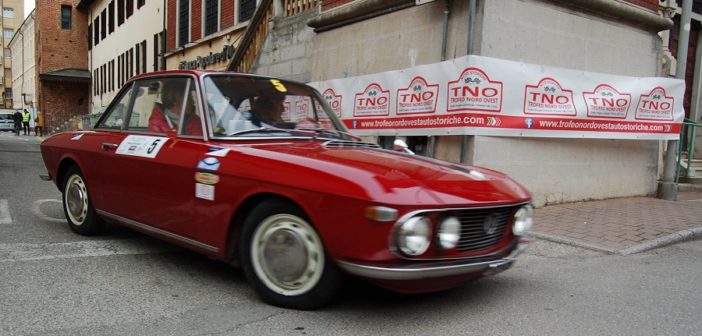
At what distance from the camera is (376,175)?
2.86m

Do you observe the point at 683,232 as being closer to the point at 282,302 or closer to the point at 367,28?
the point at 282,302

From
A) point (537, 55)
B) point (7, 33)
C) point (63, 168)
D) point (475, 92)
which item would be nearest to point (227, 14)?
point (537, 55)

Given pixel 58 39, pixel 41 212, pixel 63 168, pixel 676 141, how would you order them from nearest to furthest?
pixel 63 168 → pixel 41 212 → pixel 676 141 → pixel 58 39

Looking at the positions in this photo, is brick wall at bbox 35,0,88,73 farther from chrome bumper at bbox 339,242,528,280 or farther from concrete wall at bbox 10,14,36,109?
chrome bumper at bbox 339,242,528,280

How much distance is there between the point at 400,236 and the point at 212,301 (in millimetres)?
1419

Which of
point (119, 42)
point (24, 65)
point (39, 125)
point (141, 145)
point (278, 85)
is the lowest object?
point (39, 125)

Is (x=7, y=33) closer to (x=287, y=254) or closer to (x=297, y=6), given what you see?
(x=297, y=6)

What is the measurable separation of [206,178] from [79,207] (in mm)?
2198

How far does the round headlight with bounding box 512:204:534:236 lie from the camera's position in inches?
129

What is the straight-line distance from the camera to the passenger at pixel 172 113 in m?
3.78

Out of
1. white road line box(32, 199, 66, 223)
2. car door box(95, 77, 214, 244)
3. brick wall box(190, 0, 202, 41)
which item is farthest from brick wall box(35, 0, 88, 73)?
car door box(95, 77, 214, 244)

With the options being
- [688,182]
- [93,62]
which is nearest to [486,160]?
[688,182]

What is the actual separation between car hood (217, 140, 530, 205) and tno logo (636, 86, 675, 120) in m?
5.78

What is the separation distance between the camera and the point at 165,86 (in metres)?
4.26
